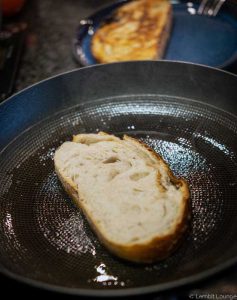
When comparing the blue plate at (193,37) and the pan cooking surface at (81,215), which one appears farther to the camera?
the blue plate at (193,37)

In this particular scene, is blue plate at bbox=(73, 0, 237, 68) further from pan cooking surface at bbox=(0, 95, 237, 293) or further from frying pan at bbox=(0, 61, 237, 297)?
pan cooking surface at bbox=(0, 95, 237, 293)

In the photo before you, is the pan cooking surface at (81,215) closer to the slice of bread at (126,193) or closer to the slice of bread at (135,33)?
the slice of bread at (126,193)

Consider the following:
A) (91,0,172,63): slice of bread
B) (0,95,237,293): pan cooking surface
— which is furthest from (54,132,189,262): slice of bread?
(91,0,172,63): slice of bread

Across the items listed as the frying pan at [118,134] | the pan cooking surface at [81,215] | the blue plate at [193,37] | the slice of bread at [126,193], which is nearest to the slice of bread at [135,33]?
the blue plate at [193,37]

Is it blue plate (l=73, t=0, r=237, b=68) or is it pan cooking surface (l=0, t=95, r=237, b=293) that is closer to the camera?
pan cooking surface (l=0, t=95, r=237, b=293)

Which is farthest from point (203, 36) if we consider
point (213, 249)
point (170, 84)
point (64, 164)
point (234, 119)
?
point (213, 249)
